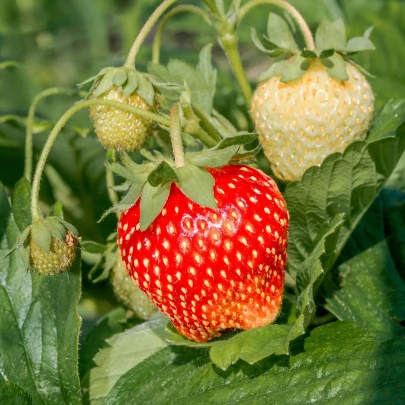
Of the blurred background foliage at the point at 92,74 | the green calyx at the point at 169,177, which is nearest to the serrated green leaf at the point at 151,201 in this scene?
the green calyx at the point at 169,177

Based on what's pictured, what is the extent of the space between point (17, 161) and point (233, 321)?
136 centimetres

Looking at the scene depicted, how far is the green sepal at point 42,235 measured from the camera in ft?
4.84

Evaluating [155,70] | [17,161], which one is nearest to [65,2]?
[17,161]

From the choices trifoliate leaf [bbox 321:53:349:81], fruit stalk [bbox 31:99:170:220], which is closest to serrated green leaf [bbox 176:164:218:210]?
fruit stalk [bbox 31:99:170:220]

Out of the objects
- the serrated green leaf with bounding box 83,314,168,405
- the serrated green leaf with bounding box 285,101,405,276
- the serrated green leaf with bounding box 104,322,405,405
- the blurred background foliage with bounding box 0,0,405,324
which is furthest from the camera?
the blurred background foliage with bounding box 0,0,405,324

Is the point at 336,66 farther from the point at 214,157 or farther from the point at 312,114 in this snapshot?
the point at 214,157

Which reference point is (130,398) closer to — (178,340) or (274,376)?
(178,340)

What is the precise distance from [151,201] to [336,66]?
0.49m

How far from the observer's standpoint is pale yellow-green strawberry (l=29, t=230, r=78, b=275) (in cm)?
150

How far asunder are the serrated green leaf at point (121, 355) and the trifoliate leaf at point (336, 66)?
2.12 ft

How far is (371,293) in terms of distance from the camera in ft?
5.90

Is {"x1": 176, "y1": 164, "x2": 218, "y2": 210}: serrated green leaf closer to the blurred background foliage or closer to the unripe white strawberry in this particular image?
the unripe white strawberry

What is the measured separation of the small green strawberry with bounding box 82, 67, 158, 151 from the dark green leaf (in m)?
0.29

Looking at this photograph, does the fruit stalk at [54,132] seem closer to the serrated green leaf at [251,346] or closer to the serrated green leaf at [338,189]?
the serrated green leaf at [338,189]
